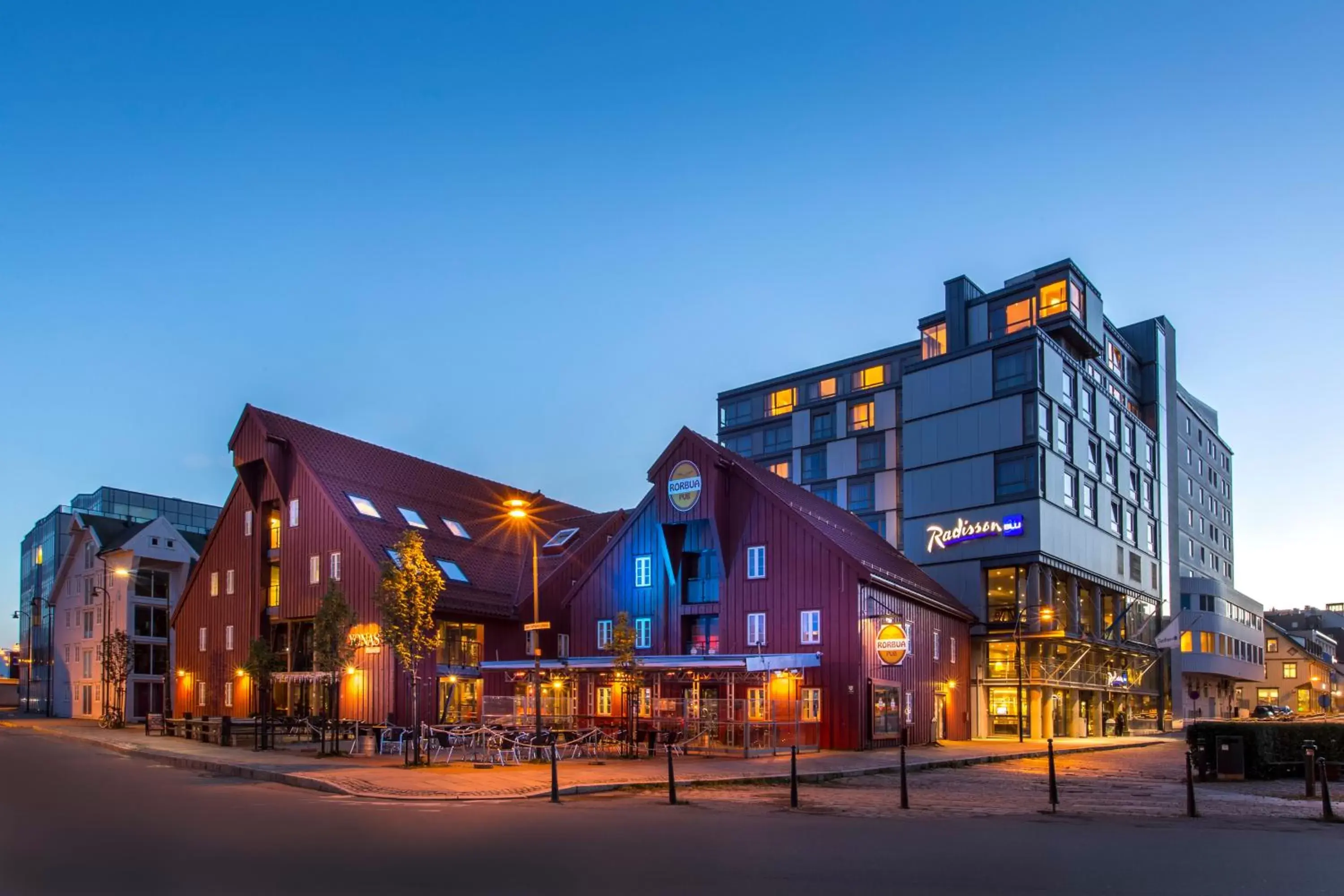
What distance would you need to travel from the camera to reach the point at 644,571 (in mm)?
45844

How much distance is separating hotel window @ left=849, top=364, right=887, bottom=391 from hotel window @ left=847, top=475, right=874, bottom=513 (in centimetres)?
790

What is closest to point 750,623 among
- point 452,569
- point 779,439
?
point 452,569

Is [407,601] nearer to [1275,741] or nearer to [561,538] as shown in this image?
[1275,741]

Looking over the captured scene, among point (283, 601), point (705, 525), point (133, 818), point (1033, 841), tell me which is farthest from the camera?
point (283, 601)

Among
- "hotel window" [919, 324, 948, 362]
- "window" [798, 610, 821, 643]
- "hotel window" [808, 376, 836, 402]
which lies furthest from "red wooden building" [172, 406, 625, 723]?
"hotel window" [808, 376, 836, 402]

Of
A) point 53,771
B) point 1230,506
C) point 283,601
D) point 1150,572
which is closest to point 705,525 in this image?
point 283,601

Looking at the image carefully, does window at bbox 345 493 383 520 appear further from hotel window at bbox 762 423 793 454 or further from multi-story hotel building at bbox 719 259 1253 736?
hotel window at bbox 762 423 793 454

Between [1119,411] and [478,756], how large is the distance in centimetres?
5346

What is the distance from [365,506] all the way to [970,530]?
1237 inches

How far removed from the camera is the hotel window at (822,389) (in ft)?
319

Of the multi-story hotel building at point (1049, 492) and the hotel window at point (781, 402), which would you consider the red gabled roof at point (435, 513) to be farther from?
the hotel window at point (781, 402)

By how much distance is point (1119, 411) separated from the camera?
70.3m

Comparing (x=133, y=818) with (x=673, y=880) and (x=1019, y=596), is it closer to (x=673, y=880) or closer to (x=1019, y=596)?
(x=673, y=880)

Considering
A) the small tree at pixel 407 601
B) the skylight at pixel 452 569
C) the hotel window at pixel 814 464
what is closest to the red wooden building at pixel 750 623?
the skylight at pixel 452 569
